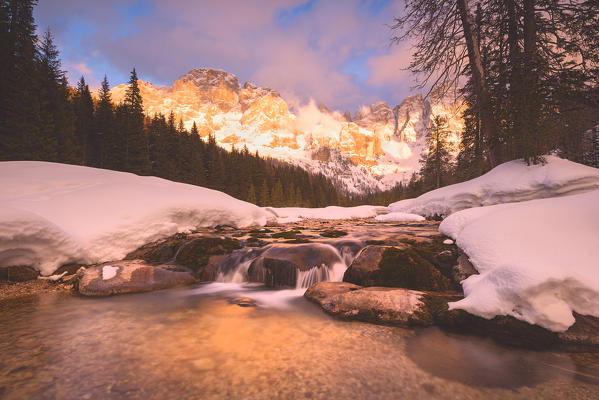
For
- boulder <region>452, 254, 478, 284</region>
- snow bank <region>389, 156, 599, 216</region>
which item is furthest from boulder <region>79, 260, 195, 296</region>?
snow bank <region>389, 156, 599, 216</region>

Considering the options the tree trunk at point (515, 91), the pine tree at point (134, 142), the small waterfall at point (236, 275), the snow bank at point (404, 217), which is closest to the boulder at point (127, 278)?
the small waterfall at point (236, 275)

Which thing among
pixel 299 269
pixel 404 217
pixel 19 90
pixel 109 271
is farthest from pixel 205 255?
pixel 19 90

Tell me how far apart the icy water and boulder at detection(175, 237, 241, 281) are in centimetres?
268

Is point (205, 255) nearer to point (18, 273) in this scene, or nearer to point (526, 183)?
point (18, 273)

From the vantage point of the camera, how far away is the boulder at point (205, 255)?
7.12 meters

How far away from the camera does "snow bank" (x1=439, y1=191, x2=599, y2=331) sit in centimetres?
301

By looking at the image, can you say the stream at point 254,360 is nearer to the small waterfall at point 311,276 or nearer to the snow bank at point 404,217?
the small waterfall at point 311,276

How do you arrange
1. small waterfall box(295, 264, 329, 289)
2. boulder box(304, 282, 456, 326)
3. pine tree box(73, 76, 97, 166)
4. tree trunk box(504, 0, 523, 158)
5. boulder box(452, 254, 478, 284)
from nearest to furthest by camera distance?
1. boulder box(304, 282, 456, 326)
2. boulder box(452, 254, 478, 284)
3. small waterfall box(295, 264, 329, 289)
4. tree trunk box(504, 0, 523, 158)
5. pine tree box(73, 76, 97, 166)

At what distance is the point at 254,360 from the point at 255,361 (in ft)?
0.09

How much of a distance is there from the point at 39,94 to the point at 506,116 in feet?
117

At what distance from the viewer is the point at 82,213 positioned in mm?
7457

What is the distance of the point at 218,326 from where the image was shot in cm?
398

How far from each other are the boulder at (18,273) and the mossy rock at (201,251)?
3084 millimetres

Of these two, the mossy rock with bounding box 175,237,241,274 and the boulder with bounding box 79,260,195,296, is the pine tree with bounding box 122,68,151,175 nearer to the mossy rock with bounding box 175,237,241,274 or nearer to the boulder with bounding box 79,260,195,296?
the mossy rock with bounding box 175,237,241,274
